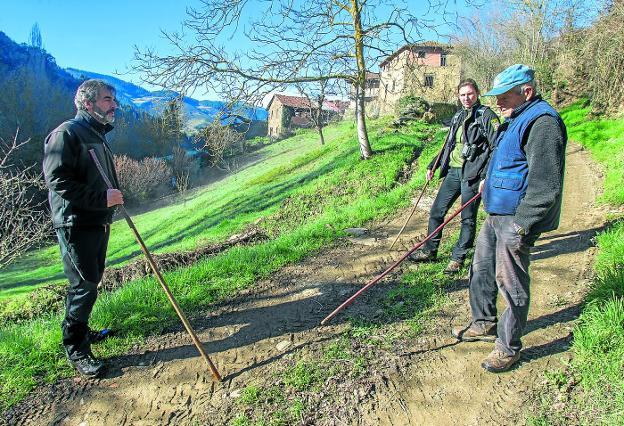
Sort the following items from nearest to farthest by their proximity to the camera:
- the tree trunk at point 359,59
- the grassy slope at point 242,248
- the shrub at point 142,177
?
the grassy slope at point 242,248 < the tree trunk at point 359,59 < the shrub at point 142,177

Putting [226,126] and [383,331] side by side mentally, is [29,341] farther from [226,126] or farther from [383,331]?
[226,126]

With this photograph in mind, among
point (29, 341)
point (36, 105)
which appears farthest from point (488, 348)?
point (36, 105)

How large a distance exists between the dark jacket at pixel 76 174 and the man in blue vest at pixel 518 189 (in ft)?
10.8

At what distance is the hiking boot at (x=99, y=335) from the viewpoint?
3.72m

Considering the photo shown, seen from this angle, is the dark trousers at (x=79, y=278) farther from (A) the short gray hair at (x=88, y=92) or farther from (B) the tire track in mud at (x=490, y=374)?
(B) the tire track in mud at (x=490, y=374)

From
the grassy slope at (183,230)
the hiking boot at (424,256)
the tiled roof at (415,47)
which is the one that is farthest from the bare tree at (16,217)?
the tiled roof at (415,47)

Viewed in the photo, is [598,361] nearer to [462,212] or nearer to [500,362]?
[500,362]

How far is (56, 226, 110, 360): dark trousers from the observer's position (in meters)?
3.25

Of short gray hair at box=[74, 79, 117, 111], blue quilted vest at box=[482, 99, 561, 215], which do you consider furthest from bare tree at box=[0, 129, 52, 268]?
blue quilted vest at box=[482, 99, 561, 215]

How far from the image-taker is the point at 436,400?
2814 mm

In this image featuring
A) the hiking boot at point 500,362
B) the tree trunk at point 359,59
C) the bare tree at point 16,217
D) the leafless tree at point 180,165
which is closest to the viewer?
the hiking boot at point 500,362

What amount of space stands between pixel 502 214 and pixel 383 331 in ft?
5.15

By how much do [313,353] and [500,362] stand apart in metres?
1.55

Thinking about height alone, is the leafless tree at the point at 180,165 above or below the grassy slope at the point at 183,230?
above
